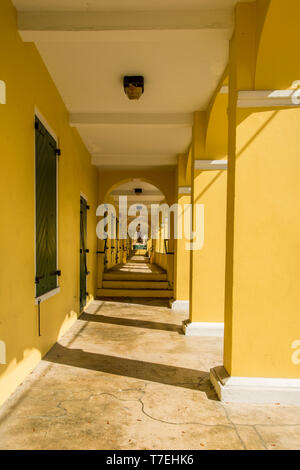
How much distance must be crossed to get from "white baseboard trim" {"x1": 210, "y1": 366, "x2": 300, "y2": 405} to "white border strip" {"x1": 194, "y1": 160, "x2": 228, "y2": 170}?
3.24 metres

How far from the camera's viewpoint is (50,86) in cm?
435

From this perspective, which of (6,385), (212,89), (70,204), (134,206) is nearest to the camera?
(6,385)

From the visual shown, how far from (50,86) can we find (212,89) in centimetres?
218

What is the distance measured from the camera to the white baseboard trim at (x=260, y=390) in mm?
2861

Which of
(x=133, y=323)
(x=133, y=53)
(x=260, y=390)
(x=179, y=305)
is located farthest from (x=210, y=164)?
(x=179, y=305)

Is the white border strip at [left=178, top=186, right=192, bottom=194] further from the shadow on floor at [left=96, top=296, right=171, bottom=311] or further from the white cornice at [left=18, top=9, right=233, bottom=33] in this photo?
the white cornice at [left=18, top=9, right=233, bottom=33]

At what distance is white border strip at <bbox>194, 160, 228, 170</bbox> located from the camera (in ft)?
17.1

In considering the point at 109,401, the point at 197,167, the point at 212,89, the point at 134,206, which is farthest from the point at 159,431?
the point at 134,206

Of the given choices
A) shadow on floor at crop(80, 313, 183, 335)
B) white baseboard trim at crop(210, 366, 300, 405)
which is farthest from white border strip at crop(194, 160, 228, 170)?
white baseboard trim at crop(210, 366, 300, 405)

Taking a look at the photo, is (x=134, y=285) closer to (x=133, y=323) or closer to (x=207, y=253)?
(x=133, y=323)

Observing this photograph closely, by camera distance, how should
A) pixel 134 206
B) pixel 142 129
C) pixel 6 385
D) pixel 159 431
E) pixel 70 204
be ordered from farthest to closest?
pixel 134 206 < pixel 142 129 < pixel 70 204 < pixel 6 385 < pixel 159 431

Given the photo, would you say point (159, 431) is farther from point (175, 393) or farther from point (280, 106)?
point (280, 106)

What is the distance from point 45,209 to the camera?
13.4 ft

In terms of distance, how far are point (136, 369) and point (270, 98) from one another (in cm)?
305
